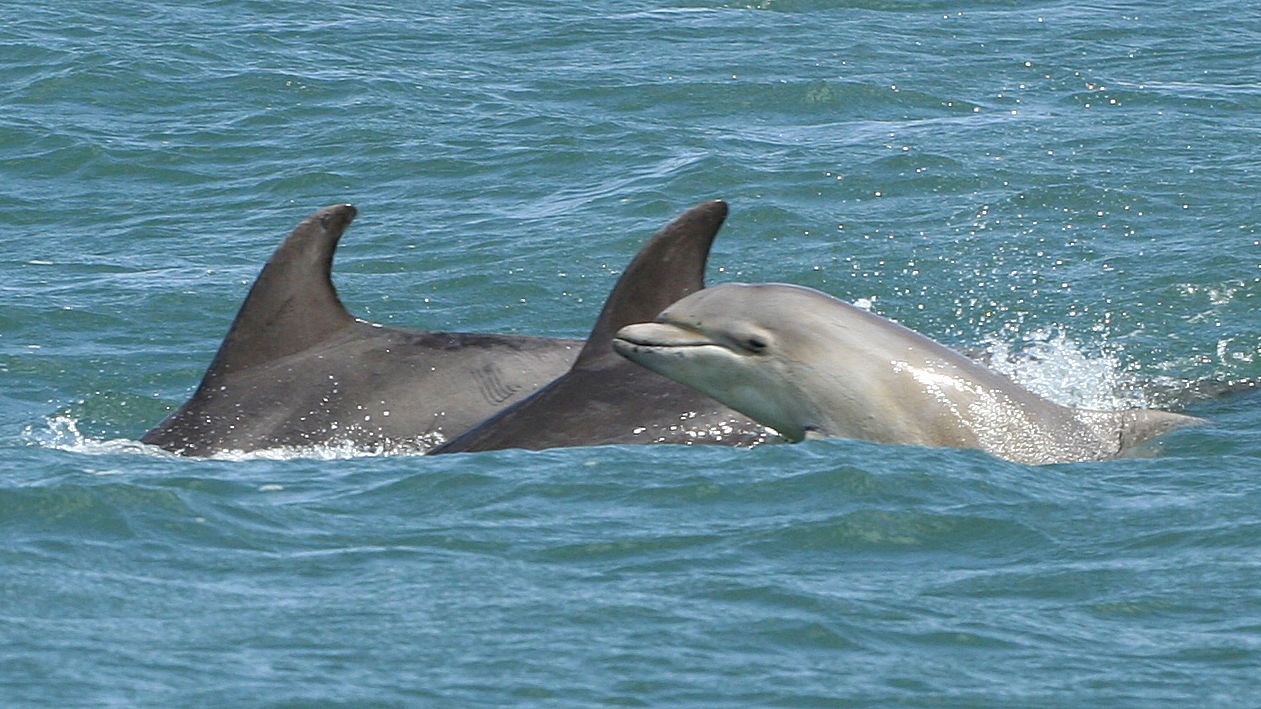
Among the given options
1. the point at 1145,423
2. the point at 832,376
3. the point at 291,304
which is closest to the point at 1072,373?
the point at 1145,423

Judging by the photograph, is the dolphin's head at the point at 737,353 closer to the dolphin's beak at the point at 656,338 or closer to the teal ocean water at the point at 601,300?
the dolphin's beak at the point at 656,338

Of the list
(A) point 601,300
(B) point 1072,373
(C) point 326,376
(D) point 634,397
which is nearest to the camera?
(D) point 634,397

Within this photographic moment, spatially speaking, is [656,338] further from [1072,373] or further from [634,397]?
[1072,373]

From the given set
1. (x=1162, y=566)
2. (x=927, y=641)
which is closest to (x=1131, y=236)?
(x=1162, y=566)

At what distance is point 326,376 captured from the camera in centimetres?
1248

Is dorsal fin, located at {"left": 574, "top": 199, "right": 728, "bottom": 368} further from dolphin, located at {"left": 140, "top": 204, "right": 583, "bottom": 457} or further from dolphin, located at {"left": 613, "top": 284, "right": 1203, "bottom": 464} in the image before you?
dolphin, located at {"left": 140, "top": 204, "right": 583, "bottom": 457}

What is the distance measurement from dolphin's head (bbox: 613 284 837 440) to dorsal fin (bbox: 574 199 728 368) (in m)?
0.50

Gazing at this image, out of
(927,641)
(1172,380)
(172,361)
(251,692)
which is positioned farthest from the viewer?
(172,361)

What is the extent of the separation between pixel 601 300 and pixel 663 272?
4.89 m

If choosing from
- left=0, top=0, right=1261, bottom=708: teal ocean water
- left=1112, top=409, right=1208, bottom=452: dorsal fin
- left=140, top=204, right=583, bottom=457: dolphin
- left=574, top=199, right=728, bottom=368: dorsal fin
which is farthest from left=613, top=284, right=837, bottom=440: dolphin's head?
left=1112, top=409, right=1208, bottom=452: dorsal fin

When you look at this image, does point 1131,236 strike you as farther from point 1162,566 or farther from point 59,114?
point 59,114

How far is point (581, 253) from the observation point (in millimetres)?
17469

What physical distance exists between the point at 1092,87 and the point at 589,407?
12.2 m

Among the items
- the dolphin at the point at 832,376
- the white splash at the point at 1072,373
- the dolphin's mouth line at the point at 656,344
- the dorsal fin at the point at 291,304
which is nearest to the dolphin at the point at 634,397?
the dolphin at the point at 832,376
